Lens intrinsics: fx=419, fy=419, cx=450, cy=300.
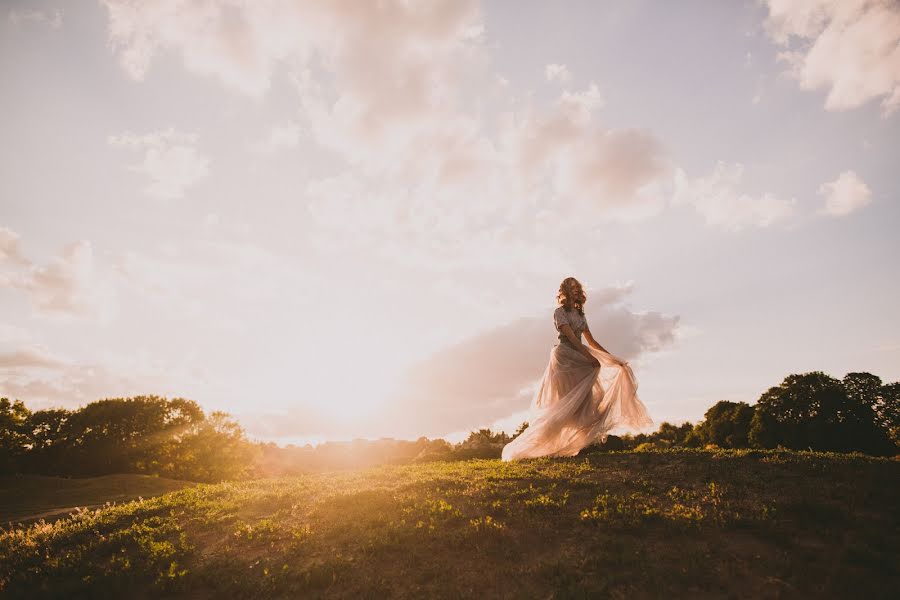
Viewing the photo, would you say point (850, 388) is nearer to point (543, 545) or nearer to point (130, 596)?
point (543, 545)

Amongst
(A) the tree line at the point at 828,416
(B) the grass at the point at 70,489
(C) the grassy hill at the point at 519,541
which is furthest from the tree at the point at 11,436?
(A) the tree line at the point at 828,416

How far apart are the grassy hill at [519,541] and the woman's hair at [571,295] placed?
250 inches

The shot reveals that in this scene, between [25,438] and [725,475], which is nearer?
[725,475]

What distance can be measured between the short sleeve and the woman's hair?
275mm

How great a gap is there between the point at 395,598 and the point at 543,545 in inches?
107

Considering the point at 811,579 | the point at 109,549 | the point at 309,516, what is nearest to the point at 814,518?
Result: the point at 811,579

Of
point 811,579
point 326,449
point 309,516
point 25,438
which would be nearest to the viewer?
point 811,579

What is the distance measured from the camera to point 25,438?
3734cm

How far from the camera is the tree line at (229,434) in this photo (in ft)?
107

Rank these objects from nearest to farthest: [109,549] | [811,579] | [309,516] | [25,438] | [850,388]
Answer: [811,579]
[109,549]
[309,516]
[850,388]
[25,438]

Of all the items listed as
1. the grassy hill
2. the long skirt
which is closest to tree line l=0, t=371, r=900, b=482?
the long skirt

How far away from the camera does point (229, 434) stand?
137ft

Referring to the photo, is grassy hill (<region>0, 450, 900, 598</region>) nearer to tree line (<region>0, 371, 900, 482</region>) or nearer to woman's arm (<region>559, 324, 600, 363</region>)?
woman's arm (<region>559, 324, 600, 363</region>)

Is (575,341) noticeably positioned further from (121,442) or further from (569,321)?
(121,442)
